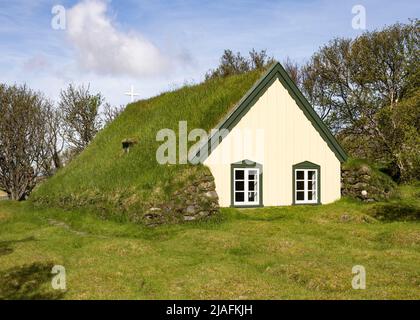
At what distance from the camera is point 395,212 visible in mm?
25984

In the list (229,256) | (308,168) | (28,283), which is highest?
(308,168)

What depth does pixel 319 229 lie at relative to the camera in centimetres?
2102

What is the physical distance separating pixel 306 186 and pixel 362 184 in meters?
4.22

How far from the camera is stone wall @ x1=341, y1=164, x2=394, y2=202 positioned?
29.0 metres

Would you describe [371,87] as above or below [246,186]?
above

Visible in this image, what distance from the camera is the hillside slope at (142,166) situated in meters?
23.6

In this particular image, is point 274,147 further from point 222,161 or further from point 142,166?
point 142,166

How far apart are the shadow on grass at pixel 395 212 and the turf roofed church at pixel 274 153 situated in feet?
10.6

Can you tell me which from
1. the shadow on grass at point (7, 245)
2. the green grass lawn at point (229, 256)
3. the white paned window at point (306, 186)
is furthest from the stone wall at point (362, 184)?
the shadow on grass at point (7, 245)

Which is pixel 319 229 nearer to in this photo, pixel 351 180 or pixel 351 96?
pixel 351 180

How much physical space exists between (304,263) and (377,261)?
265 centimetres

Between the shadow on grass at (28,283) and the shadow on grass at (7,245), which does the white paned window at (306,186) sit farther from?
the shadow on grass at (28,283)

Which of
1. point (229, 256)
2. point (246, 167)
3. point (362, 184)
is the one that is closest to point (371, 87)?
point (362, 184)

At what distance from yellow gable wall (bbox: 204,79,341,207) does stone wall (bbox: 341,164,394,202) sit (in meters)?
1.43
